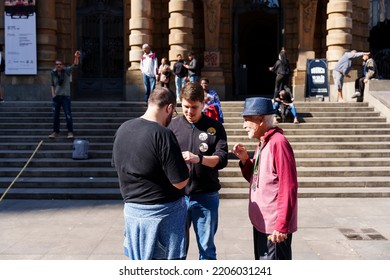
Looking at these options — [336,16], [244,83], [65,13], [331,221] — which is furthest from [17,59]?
[331,221]

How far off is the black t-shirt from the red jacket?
2.21 ft

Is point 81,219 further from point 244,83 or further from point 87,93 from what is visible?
point 244,83

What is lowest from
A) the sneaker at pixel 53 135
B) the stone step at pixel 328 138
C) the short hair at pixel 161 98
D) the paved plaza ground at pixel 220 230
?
the paved plaza ground at pixel 220 230

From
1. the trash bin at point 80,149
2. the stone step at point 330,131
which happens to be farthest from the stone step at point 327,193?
the trash bin at point 80,149

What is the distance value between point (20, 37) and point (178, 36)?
20.1ft

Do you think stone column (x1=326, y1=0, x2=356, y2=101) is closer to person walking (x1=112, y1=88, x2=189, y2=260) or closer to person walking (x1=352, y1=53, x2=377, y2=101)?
person walking (x1=352, y1=53, x2=377, y2=101)

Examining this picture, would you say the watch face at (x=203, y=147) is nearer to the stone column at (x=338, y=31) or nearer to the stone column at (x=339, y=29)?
the stone column at (x=338, y=31)

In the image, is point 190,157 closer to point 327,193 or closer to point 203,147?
point 203,147

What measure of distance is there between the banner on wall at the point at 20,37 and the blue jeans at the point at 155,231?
56.3 feet

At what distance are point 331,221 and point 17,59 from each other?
15309 mm

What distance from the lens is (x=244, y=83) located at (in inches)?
907

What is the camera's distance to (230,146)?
473 inches

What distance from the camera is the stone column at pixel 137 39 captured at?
63.1 ft

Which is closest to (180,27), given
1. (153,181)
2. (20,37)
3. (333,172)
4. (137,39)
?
(137,39)
